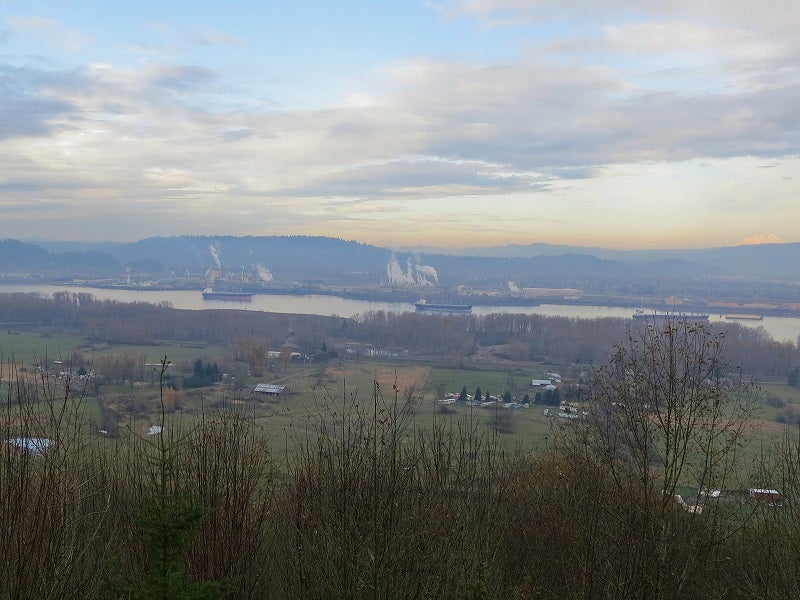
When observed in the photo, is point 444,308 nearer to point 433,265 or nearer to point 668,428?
point 668,428

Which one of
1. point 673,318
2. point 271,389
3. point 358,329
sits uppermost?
point 673,318

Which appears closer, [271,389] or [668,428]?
[668,428]

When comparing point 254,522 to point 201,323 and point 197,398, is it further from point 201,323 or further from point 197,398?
point 201,323

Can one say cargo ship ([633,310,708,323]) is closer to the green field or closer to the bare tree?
the bare tree

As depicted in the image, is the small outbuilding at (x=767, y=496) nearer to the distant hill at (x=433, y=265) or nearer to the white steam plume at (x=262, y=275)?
the distant hill at (x=433, y=265)

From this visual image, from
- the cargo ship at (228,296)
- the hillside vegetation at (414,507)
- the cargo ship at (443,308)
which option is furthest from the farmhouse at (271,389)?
the cargo ship at (228,296)

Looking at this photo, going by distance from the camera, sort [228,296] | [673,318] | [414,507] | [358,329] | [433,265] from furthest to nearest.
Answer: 1. [433,265]
2. [228,296]
3. [358,329]
4. [673,318]
5. [414,507]

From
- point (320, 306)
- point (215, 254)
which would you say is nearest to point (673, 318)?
point (320, 306)

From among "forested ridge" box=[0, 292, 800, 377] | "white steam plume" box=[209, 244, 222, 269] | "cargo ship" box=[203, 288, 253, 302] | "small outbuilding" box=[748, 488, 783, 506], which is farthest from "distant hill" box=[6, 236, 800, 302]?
"small outbuilding" box=[748, 488, 783, 506]
